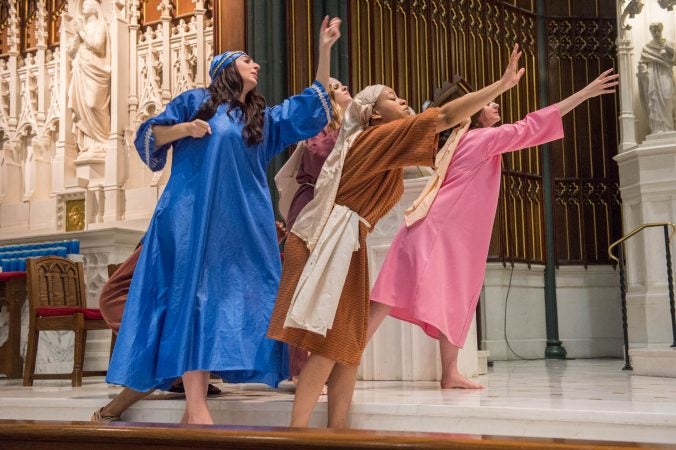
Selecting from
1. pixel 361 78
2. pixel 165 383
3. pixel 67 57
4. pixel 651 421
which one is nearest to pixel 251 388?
pixel 165 383

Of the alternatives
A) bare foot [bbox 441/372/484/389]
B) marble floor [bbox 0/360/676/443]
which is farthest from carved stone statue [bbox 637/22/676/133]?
bare foot [bbox 441/372/484/389]

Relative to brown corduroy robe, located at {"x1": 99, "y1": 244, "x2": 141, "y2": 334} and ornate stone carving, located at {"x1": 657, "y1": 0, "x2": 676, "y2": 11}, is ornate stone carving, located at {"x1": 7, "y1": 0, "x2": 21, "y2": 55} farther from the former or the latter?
ornate stone carving, located at {"x1": 657, "y1": 0, "x2": 676, "y2": 11}

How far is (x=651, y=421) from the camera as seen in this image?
2.71 metres

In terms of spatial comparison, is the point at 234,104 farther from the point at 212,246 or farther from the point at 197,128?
the point at 212,246

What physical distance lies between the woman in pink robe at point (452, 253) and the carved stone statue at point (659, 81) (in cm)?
406

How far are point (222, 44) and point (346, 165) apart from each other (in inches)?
156

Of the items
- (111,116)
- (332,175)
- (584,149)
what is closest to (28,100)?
(111,116)

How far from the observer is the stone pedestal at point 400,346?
→ 15.0 ft

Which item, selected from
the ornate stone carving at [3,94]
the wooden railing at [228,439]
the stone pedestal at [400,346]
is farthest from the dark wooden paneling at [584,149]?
the wooden railing at [228,439]

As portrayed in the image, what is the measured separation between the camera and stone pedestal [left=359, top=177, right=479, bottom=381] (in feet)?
15.0

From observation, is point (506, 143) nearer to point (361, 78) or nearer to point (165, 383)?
point (165, 383)

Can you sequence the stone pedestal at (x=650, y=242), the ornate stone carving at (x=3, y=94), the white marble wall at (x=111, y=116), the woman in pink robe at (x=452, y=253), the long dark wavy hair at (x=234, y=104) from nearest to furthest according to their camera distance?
the long dark wavy hair at (x=234, y=104) → the woman in pink robe at (x=452, y=253) → the stone pedestal at (x=650, y=242) → the white marble wall at (x=111, y=116) → the ornate stone carving at (x=3, y=94)

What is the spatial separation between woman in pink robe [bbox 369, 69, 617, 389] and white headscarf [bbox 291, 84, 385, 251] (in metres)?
0.72

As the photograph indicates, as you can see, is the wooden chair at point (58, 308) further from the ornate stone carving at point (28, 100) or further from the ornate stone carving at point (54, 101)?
the ornate stone carving at point (28, 100)
